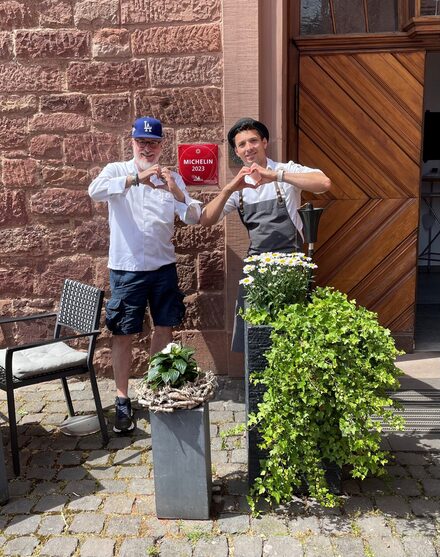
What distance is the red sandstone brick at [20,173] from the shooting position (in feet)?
15.2

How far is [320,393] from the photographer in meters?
2.77

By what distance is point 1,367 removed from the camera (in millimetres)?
3611

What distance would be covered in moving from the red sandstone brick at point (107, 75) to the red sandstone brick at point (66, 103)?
0.09 metres

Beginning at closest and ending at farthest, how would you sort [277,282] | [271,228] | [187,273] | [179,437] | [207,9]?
[179,437], [277,282], [271,228], [207,9], [187,273]

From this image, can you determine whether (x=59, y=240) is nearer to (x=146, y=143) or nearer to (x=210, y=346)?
(x=146, y=143)

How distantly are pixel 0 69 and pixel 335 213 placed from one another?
2.83 meters

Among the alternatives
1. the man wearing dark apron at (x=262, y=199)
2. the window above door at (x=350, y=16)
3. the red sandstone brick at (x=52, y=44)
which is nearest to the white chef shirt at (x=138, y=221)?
the man wearing dark apron at (x=262, y=199)

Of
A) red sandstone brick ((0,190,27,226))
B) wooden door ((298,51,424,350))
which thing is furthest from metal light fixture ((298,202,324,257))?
red sandstone brick ((0,190,27,226))

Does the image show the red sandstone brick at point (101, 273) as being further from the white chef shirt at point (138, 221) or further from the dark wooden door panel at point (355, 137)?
the dark wooden door panel at point (355, 137)

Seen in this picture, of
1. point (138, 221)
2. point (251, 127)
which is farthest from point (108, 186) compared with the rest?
point (251, 127)

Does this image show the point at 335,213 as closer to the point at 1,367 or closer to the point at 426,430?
the point at 426,430

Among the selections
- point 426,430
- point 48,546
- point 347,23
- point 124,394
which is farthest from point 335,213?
point 48,546

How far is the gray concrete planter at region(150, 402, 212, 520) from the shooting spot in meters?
2.88

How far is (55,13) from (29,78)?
20.0 inches
